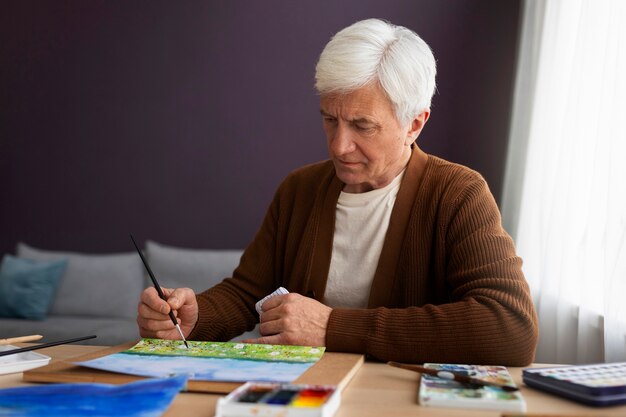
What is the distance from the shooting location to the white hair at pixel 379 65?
169cm

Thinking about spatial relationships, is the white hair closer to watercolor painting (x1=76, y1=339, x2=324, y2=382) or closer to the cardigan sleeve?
the cardigan sleeve

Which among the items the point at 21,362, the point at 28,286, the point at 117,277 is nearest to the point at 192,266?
the point at 117,277

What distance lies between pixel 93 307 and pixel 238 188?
1077mm

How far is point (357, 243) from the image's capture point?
6.15ft

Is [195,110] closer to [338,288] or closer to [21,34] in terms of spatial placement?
[21,34]

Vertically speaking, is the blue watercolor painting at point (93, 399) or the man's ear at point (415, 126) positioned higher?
the man's ear at point (415, 126)

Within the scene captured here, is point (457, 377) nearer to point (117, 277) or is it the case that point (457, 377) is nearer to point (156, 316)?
point (156, 316)

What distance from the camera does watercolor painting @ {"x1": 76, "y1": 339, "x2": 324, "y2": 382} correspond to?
1.16 m

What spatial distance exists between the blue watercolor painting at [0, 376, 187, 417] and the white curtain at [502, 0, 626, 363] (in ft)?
5.99

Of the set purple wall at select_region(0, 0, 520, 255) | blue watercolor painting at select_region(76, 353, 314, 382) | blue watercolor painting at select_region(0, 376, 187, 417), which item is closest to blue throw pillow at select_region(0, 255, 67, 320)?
purple wall at select_region(0, 0, 520, 255)

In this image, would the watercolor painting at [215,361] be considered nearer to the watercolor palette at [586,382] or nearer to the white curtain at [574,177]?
the watercolor palette at [586,382]

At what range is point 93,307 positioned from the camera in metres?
4.32

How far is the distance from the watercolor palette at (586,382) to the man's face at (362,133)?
714 millimetres

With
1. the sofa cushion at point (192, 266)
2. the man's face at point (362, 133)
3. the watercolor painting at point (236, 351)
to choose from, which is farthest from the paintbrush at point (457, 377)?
the sofa cushion at point (192, 266)
